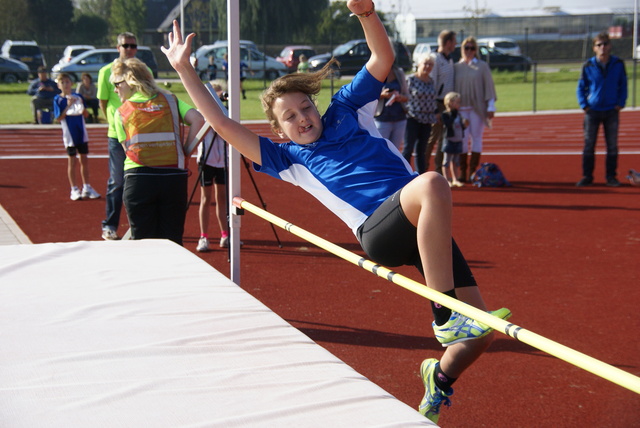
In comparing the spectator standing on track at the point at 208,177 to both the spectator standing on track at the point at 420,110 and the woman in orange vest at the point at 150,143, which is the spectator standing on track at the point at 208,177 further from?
the spectator standing on track at the point at 420,110

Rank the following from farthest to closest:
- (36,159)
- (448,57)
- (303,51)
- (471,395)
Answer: (303,51), (36,159), (448,57), (471,395)

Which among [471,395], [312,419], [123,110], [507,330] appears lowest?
[471,395]

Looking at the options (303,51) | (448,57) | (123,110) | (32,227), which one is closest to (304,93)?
(123,110)

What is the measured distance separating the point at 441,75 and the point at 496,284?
463 cm

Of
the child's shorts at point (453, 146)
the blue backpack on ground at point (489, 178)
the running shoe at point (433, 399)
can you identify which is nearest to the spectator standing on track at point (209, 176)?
the child's shorts at point (453, 146)

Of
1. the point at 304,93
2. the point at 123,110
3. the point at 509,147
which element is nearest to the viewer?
the point at 304,93

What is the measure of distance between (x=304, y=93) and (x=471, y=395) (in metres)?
1.62

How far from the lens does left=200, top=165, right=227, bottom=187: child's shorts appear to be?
6.73 meters

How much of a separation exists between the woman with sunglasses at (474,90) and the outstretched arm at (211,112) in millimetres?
6657

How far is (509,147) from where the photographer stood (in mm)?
14258

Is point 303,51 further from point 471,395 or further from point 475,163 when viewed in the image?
point 471,395

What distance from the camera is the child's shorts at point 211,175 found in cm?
673

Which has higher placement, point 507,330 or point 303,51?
point 303,51

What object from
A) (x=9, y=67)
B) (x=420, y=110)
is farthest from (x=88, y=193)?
(x=9, y=67)
